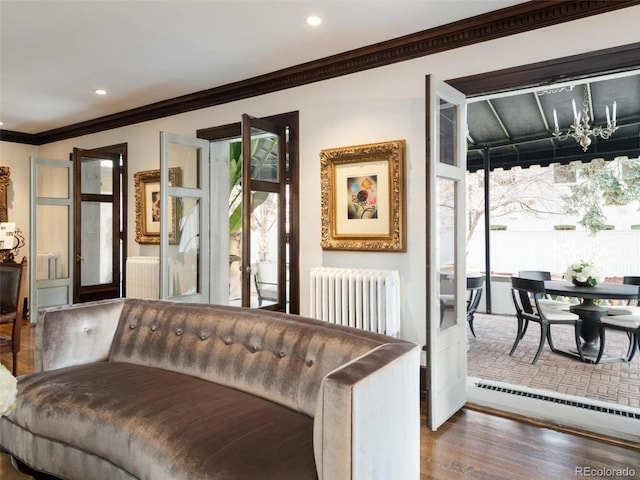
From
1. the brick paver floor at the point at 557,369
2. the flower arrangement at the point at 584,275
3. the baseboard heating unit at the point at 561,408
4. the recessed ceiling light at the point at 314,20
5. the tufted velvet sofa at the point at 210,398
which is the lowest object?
the brick paver floor at the point at 557,369

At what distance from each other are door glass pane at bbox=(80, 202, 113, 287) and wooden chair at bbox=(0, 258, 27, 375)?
1.49 meters

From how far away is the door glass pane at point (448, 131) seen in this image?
295 centimetres

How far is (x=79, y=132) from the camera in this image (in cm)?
621

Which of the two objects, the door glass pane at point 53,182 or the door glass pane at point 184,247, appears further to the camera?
the door glass pane at point 53,182

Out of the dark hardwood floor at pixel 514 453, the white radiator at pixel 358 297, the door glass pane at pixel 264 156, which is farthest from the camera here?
the door glass pane at pixel 264 156

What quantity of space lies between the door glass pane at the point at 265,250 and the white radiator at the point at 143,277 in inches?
62.6

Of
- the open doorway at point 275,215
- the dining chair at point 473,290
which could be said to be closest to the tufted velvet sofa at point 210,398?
the open doorway at point 275,215

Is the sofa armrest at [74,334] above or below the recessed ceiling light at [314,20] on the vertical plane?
below

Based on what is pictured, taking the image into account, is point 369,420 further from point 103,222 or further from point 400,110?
point 103,222

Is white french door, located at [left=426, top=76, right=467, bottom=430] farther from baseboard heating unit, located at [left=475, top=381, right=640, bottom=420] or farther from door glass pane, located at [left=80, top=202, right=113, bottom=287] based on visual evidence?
door glass pane, located at [left=80, top=202, right=113, bottom=287]

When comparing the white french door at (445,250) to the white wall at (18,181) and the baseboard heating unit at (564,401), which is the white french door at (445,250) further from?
the white wall at (18,181)

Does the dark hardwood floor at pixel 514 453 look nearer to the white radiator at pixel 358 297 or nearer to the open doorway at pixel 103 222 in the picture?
the white radiator at pixel 358 297

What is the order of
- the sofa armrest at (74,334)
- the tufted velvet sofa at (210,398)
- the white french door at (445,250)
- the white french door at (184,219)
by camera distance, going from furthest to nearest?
1. the white french door at (184,219)
2. the white french door at (445,250)
3. the sofa armrest at (74,334)
4. the tufted velvet sofa at (210,398)

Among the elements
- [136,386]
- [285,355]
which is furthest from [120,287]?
[285,355]
